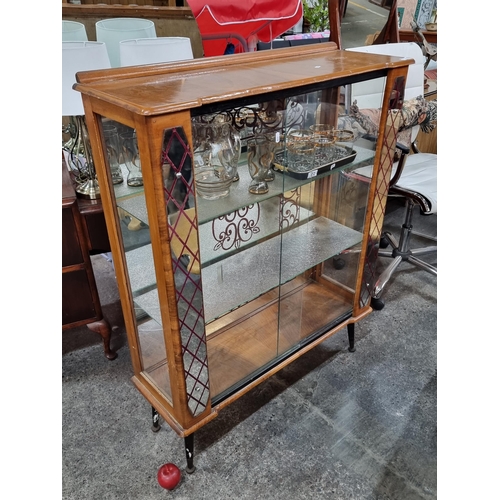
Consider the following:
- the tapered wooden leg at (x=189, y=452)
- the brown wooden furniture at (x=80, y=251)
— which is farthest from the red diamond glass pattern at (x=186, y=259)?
the brown wooden furniture at (x=80, y=251)

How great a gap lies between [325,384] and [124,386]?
0.81 metres

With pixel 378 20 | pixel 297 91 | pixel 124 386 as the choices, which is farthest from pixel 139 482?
pixel 378 20

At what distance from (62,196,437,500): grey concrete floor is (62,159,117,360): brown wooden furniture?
28 cm

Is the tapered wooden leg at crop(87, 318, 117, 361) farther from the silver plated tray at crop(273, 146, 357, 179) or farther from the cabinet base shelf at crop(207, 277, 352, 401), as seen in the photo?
the silver plated tray at crop(273, 146, 357, 179)

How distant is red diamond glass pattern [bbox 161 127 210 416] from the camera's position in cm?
92

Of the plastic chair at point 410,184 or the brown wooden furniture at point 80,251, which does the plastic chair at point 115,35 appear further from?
the plastic chair at point 410,184

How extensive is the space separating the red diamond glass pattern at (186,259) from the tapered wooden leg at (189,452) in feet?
0.35

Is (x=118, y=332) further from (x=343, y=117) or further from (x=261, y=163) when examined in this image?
(x=343, y=117)

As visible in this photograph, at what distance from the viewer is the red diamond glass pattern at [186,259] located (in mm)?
922

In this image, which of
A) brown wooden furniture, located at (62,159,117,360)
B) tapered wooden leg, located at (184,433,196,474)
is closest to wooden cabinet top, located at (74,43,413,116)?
brown wooden furniture, located at (62,159,117,360)

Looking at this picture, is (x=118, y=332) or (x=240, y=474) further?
(x=118, y=332)

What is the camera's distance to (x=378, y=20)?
237 centimetres

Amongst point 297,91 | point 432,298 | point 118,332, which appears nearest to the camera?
point 297,91

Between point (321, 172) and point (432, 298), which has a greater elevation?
point (321, 172)
